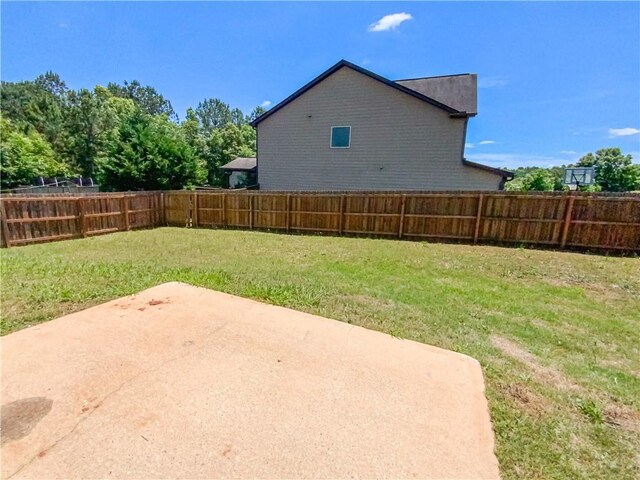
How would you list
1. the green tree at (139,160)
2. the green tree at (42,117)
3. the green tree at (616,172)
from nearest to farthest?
the green tree at (139,160) → the green tree at (42,117) → the green tree at (616,172)

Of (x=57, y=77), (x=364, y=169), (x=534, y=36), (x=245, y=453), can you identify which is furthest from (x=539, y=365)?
(x=57, y=77)

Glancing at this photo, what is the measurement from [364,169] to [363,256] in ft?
23.0

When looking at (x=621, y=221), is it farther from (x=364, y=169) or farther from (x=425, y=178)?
(x=364, y=169)

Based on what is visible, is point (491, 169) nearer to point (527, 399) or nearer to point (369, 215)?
point (369, 215)

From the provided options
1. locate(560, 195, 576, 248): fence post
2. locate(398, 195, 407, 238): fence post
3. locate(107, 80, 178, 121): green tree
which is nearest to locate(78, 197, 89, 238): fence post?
locate(398, 195, 407, 238): fence post

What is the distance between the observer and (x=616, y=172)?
41.2 m

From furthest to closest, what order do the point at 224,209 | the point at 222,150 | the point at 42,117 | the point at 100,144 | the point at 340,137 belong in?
the point at 222,150, the point at 42,117, the point at 100,144, the point at 340,137, the point at 224,209

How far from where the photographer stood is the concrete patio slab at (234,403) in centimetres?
185

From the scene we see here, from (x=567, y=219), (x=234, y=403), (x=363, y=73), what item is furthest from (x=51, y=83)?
(x=567, y=219)

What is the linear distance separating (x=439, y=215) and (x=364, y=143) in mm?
5434

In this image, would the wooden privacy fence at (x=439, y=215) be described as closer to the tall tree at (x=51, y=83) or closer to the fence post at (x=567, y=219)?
the fence post at (x=567, y=219)

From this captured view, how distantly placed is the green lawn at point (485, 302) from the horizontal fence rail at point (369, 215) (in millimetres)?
900

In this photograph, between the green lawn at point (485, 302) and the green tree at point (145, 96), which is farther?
the green tree at point (145, 96)

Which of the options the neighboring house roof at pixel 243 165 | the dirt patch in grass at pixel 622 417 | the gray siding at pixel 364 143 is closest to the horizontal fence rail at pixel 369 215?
the gray siding at pixel 364 143
